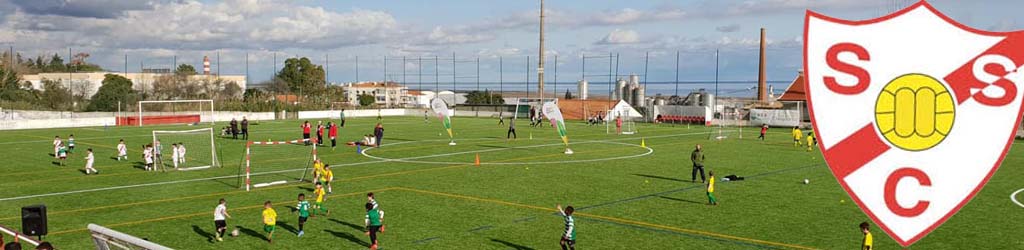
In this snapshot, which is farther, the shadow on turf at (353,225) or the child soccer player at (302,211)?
the shadow on turf at (353,225)

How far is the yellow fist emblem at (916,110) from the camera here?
390 centimetres

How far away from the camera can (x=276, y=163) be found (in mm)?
35094

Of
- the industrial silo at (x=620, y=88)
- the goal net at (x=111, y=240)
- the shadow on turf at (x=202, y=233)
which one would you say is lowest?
the shadow on turf at (x=202, y=233)

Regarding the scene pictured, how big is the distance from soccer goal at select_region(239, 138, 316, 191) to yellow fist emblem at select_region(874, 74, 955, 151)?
2443 centimetres

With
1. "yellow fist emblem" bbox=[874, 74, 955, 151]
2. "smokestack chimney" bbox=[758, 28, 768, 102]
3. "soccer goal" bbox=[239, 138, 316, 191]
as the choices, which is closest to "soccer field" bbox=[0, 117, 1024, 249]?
"soccer goal" bbox=[239, 138, 316, 191]

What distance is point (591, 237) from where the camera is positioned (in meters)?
17.9

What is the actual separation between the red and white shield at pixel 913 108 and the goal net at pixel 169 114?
225 feet

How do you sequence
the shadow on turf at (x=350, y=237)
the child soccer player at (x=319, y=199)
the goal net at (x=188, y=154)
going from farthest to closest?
the goal net at (x=188, y=154) → the child soccer player at (x=319, y=199) → the shadow on turf at (x=350, y=237)

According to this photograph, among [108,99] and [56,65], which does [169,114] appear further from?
[56,65]

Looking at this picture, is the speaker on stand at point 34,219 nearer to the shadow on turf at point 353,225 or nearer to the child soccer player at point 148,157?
the shadow on turf at point 353,225

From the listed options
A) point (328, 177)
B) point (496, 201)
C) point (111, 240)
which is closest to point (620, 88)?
point (328, 177)

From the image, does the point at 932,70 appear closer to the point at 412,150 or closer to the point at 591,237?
the point at 591,237

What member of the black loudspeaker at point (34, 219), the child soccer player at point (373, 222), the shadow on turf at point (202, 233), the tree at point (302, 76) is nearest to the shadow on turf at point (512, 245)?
the child soccer player at point (373, 222)

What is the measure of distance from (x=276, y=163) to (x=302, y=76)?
10495 centimetres
